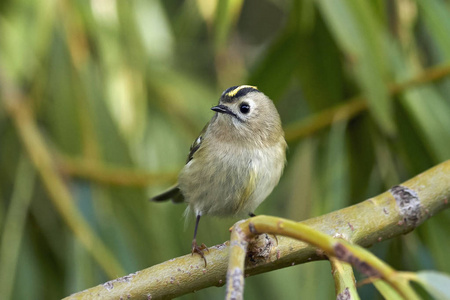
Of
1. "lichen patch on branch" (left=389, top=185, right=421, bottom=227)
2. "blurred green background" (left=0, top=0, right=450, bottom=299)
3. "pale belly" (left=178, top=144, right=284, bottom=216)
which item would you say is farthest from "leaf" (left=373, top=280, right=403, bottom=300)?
"blurred green background" (left=0, top=0, right=450, bottom=299)

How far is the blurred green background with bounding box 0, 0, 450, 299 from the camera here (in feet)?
7.89

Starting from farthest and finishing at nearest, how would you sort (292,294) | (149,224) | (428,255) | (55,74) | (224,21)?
(55,74) < (149,224) < (292,294) < (428,255) < (224,21)

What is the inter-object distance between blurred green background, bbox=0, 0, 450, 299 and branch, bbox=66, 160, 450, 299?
1.89ft

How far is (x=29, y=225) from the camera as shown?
128 inches

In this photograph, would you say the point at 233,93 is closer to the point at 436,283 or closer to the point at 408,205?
the point at 408,205

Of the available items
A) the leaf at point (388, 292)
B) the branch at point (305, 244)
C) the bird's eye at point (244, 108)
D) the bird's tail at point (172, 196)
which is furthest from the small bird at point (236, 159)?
the leaf at point (388, 292)

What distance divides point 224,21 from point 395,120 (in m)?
0.87

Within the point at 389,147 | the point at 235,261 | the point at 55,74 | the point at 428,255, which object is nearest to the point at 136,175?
the point at 55,74

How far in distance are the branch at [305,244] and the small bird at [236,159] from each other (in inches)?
23.0

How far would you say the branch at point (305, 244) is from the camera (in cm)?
140

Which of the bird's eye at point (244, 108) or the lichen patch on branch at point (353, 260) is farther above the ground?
the bird's eye at point (244, 108)

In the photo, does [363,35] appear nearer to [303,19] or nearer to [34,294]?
[303,19]

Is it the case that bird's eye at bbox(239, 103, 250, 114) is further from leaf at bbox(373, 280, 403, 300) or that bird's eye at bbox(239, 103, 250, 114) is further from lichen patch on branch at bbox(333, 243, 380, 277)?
lichen patch on branch at bbox(333, 243, 380, 277)

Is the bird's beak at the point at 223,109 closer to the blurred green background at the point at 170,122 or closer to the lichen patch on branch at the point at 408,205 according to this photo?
the blurred green background at the point at 170,122
